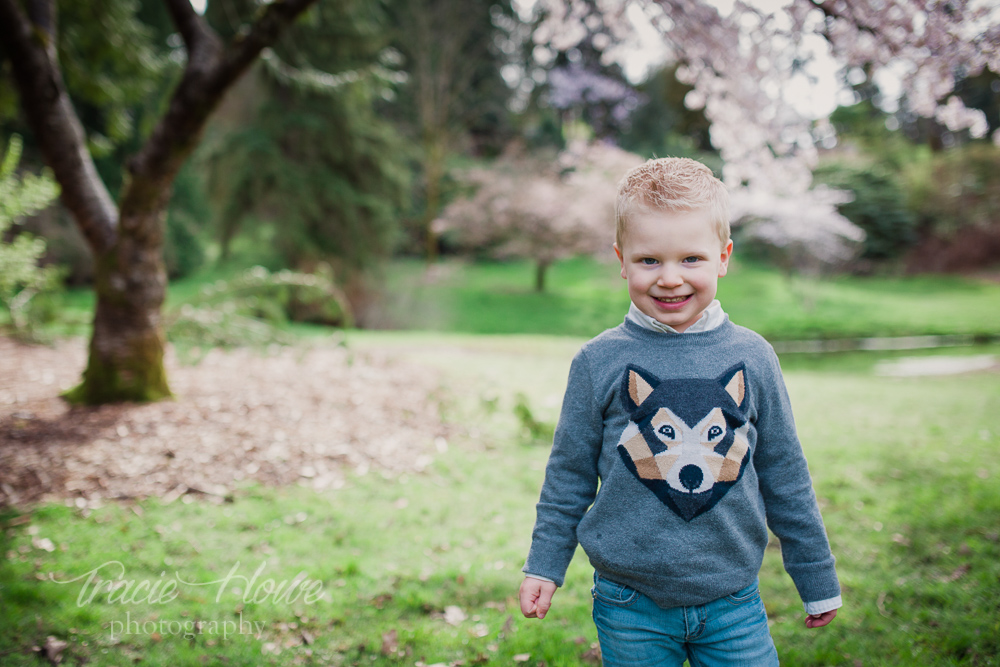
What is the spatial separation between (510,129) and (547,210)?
8176 mm

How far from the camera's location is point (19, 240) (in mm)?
5898

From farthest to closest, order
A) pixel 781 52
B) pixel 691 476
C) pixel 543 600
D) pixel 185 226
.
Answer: pixel 185 226, pixel 781 52, pixel 543 600, pixel 691 476

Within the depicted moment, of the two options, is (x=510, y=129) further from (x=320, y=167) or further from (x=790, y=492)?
(x=790, y=492)

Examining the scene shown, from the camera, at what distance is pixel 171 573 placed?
292 centimetres

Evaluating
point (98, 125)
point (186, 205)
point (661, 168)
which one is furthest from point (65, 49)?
point (186, 205)

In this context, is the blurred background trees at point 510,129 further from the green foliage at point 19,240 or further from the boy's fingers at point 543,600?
the boy's fingers at point 543,600

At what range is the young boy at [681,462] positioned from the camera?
1.38 m

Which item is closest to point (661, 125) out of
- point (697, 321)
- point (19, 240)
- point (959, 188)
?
point (959, 188)

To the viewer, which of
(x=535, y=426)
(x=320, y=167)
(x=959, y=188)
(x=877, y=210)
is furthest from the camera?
(x=877, y=210)

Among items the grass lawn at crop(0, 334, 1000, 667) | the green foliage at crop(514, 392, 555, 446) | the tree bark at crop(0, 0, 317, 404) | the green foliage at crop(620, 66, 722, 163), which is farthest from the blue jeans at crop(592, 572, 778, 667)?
the green foliage at crop(620, 66, 722, 163)

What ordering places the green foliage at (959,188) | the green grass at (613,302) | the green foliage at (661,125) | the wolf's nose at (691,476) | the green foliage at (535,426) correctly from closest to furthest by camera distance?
the wolf's nose at (691,476)
the green foliage at (535,426)
the green grass at (613,302)
the green foliage at (959,188)
the green foliage at (661,125)

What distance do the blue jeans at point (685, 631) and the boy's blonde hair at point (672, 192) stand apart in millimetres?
894

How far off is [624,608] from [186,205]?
22.2 m

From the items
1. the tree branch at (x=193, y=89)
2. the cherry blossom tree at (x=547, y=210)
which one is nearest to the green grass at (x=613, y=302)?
the cherry blossom tree at (x=547, y=210)
